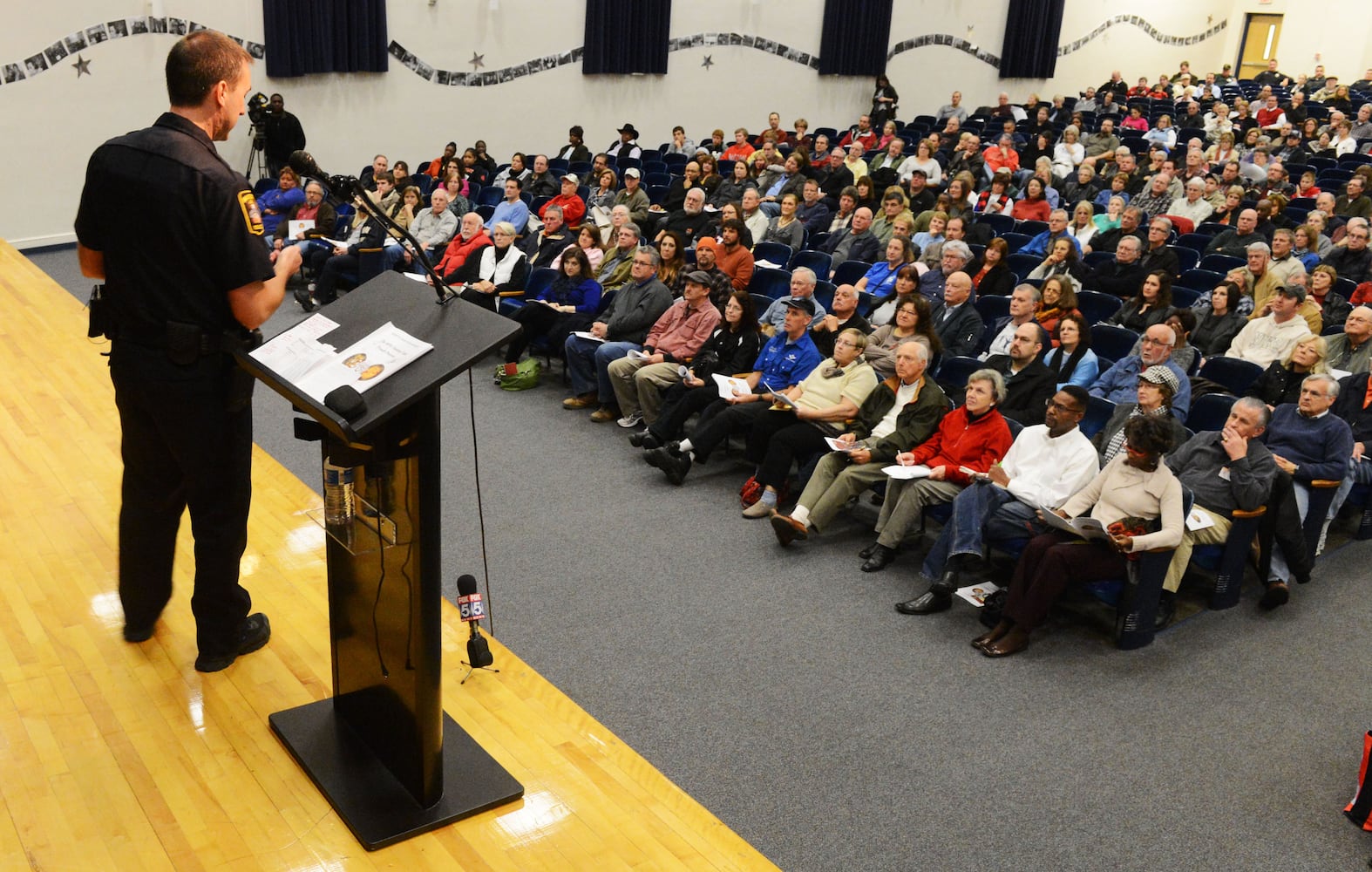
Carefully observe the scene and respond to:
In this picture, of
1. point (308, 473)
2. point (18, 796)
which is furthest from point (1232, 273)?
point (18, 796)

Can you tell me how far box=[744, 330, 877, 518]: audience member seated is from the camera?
5.20m

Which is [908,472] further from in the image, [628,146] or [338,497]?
[628,146]

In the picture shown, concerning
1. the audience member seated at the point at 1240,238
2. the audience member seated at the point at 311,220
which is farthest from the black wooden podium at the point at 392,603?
the audience member seated at the point at 311,220

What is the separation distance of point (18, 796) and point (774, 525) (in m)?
2.94

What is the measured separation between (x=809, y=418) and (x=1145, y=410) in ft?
4.83

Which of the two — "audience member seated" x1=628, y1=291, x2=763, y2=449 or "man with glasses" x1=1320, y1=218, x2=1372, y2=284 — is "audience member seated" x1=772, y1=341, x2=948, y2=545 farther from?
"man with glasses" x1=1320, y1=218, x2=1372, y2=284

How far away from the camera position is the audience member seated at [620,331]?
6594mm

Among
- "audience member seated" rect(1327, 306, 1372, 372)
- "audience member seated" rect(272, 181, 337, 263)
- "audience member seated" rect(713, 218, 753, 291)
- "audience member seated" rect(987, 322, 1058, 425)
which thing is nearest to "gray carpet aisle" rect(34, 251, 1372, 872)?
"audience member seated" rect(987, 322, 1058, 425)

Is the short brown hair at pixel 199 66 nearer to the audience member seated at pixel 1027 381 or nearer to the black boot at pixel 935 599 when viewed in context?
the black boot at pixel 935 599

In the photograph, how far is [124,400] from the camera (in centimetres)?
277

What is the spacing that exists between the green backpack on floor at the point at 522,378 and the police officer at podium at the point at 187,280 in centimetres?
408

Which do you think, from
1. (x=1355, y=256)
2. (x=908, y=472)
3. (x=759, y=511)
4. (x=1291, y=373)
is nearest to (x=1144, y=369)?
(x=1291, y=373)

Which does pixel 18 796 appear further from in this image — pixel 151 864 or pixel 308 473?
pixel 308 473

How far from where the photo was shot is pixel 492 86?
1358 centimetres
